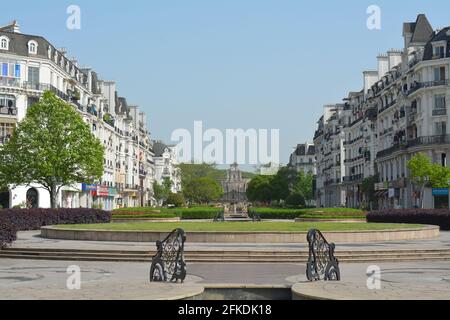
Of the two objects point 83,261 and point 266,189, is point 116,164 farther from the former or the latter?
point 83,261

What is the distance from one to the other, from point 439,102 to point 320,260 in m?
50.4

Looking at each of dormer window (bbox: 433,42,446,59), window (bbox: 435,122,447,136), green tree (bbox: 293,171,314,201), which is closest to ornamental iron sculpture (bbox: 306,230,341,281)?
window (bbox: 435,122,447,136)

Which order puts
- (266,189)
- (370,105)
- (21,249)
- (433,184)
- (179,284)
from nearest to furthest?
(179,284) < (21,249) < (433,184) < (370,105) < (266,189)

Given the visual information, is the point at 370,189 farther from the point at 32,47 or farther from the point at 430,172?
the point at 32,47

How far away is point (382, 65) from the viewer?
83.5 metres

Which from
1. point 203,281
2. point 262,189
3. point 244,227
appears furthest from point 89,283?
point 262,189

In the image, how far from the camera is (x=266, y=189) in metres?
122

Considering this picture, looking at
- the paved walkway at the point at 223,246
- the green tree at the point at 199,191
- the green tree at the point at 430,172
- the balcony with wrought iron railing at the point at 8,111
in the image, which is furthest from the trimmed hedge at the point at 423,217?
the green tree at the point at 199,191

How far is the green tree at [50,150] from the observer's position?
47438mm

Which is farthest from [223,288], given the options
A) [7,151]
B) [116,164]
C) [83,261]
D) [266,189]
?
[266,189]

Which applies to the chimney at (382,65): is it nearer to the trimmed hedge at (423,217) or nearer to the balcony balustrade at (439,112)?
the balcony balustrade at (439,112)

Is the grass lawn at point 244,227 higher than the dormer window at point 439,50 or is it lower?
lower

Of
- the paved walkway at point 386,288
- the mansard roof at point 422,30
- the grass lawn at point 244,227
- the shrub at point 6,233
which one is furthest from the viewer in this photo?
the mansard roof at point 422,30

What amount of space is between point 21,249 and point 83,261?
3228 millimetres
